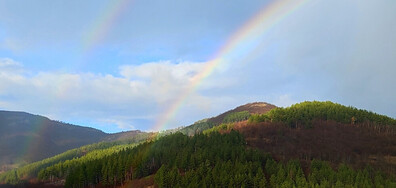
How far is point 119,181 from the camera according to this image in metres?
142

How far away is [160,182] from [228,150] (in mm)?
37591

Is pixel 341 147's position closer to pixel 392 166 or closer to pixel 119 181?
pixel 392 166

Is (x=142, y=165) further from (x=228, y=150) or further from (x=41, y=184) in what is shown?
(x=41, y=184)

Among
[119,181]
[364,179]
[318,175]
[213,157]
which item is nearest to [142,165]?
[119,181]

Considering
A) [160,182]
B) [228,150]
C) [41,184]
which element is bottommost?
[41,184]

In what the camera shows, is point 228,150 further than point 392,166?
No

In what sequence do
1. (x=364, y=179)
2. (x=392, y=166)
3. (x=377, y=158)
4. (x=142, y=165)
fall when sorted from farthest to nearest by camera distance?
(x=377, y=158)
(x=392, y=166)
(x=142, y=165)
(x=364, y=179)

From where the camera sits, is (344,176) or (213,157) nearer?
(344,176)

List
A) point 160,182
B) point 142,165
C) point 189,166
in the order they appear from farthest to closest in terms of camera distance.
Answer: point 142,165
point 189,166
point 160,182

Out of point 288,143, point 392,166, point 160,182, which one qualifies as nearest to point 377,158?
point 392,166

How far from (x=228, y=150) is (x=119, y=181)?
169 ft

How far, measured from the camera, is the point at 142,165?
456 feet

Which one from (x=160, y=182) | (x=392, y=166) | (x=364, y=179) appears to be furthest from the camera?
(x=392, y=166)

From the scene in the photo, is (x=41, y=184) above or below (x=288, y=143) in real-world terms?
below
